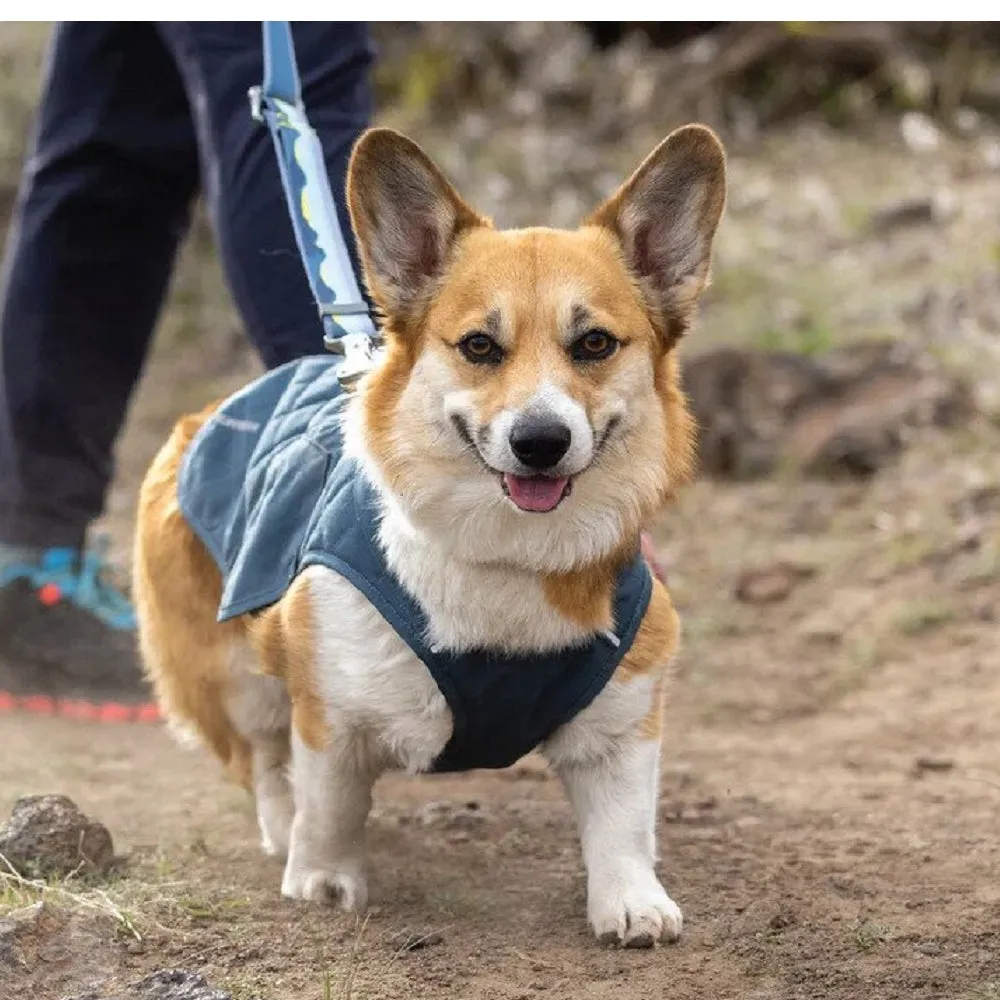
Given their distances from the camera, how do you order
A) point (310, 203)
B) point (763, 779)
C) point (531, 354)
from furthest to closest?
point (763, 779) < point (310, 203) < point (531, 354)

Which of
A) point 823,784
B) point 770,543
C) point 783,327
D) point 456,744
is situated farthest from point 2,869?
point 783,327

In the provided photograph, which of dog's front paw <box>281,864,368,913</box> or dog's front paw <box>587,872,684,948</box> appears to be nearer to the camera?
dog's front paw <box>587,872,684,948</box>

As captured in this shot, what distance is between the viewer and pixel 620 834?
3.03m

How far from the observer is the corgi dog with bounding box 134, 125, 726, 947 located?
2.90 meters

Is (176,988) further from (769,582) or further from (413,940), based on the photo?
(769,582)

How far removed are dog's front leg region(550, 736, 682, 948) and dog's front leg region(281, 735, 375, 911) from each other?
362 millimetres

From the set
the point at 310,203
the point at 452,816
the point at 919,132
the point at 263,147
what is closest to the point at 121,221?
the point at 263,147

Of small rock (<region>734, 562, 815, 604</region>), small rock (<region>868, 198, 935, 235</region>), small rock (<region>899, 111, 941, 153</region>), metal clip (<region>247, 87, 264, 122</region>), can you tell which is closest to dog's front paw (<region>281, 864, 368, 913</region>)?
metal clip (<region>247, 87, 264, 122</region>)

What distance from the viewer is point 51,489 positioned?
15.2 feet

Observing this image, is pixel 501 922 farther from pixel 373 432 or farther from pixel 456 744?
pixel 373 432

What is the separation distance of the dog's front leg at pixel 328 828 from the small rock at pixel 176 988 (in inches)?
27.8

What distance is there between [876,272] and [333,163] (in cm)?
418

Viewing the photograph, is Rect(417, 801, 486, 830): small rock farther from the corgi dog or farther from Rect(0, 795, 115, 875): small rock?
Rect(0, 795, 115, 875): small rock

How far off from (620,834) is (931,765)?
143 centimetres
